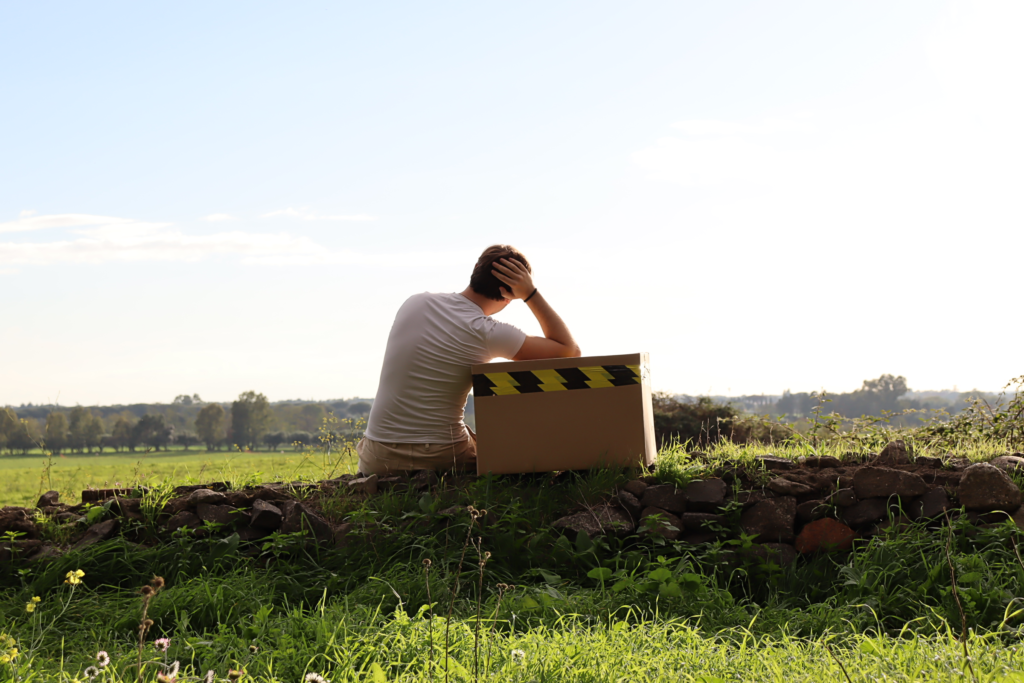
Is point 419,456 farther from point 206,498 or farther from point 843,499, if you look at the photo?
point 843,499

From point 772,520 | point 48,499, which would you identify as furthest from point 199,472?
point 772,520

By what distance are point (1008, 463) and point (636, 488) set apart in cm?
245

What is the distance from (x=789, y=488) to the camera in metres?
4.55

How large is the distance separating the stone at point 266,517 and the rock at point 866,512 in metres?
3.48

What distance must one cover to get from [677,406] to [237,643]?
11026 millimetres

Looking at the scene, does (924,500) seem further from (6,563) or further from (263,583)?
(6,563)

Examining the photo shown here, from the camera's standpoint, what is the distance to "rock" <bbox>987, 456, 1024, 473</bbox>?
467cm

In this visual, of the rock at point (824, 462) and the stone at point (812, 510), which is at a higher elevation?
the rock at point (824, 462)

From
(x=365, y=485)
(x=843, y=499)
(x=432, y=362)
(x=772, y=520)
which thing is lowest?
(x=772, y=520)

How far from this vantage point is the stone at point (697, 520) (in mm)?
4406

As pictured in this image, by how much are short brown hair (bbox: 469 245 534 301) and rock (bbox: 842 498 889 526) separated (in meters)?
2.54

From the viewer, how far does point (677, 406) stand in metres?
13.2

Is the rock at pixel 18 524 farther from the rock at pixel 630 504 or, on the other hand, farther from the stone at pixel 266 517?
the rock at pixel 630 504

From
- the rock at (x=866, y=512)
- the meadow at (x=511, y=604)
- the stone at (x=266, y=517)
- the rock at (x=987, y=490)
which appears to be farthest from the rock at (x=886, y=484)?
the stone at (x=266, y=517)
